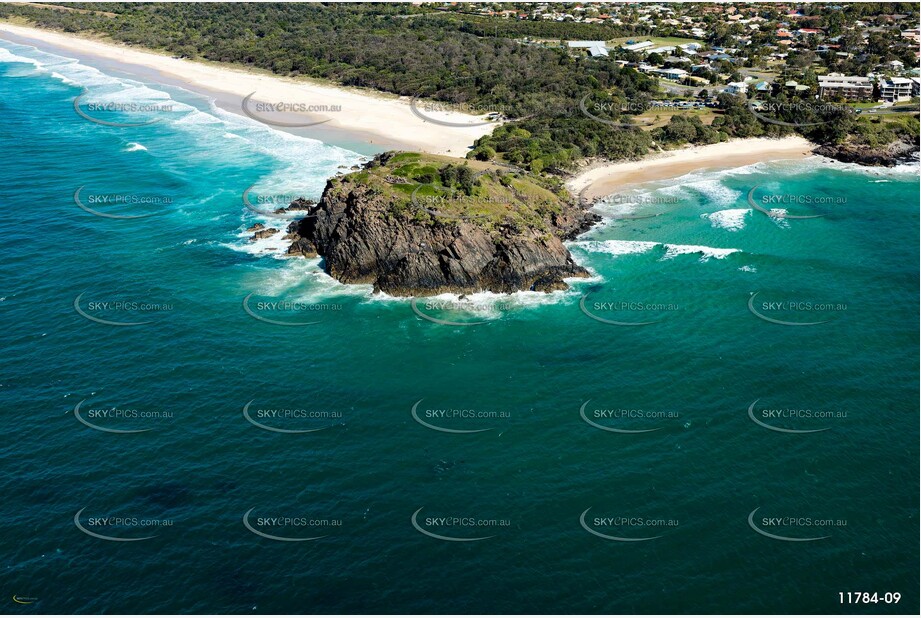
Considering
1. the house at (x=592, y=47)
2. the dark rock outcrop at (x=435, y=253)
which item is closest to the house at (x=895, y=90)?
the house at (x=592, y=47)

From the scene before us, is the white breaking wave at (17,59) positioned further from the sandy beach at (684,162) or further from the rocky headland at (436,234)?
the sandy beach at (684,162)

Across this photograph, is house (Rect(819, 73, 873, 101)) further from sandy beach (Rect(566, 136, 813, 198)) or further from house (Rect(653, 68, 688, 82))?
house (Rect(653, 68, 688, 82))

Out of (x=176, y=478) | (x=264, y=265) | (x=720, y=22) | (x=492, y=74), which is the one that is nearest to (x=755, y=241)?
Answer: (x=264, y=265)

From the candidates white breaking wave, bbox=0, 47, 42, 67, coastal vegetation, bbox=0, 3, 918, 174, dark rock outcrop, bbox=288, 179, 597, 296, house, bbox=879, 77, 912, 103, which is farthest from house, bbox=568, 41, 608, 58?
white breaking wave, bbox=0, 47, 42, 67

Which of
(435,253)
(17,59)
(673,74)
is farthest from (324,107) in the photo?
(17,59)

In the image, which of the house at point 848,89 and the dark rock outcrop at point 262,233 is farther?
the house at point 848,89

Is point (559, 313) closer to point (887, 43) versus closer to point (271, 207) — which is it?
point (271, 207)

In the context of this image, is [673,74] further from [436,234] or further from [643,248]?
[436,234]
